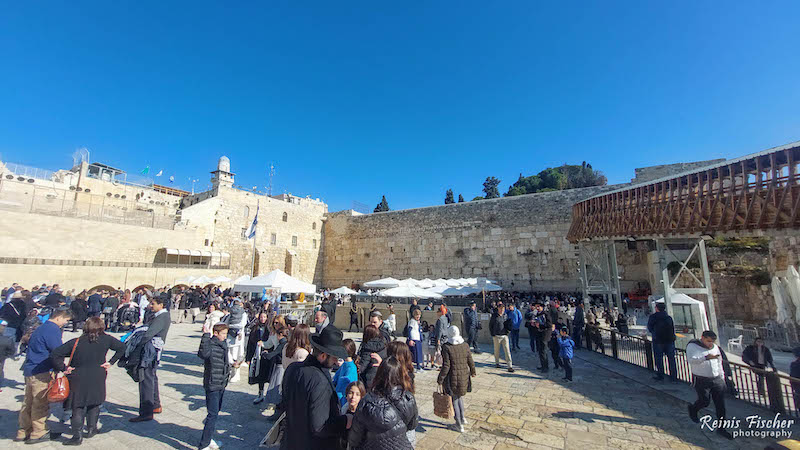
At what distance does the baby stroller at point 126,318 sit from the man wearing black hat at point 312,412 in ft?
38.6

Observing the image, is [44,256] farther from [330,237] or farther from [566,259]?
[566,259]

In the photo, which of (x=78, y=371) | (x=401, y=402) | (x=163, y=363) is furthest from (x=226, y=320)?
(x=401, y=402)

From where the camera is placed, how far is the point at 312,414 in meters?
2.28

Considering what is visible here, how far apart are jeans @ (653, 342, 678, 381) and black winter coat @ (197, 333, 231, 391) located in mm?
7512

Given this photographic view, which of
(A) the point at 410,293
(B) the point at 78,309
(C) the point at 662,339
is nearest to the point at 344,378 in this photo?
(C) the point at 662,339

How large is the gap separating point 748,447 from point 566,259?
17.4 m

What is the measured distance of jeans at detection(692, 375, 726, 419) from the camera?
4492 millimetres

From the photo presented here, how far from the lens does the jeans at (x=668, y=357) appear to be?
21.3 ft

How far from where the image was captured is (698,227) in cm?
967

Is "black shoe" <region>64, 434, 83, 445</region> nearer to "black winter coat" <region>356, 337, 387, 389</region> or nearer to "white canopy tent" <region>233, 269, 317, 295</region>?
"black winter coat" <region>356, 337, 387, 389</region>

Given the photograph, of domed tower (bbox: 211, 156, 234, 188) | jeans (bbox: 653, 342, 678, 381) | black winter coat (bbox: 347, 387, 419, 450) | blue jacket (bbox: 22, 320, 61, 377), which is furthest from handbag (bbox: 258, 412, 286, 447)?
domed tower (bbox: 211, 156, 234, 188)

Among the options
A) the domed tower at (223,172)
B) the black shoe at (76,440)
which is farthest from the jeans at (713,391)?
the domed tower at (223,172)

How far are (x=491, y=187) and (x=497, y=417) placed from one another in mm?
50282

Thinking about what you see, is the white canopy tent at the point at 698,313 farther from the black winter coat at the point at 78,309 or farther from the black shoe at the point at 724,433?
the black winter coat at the point at 78,309
